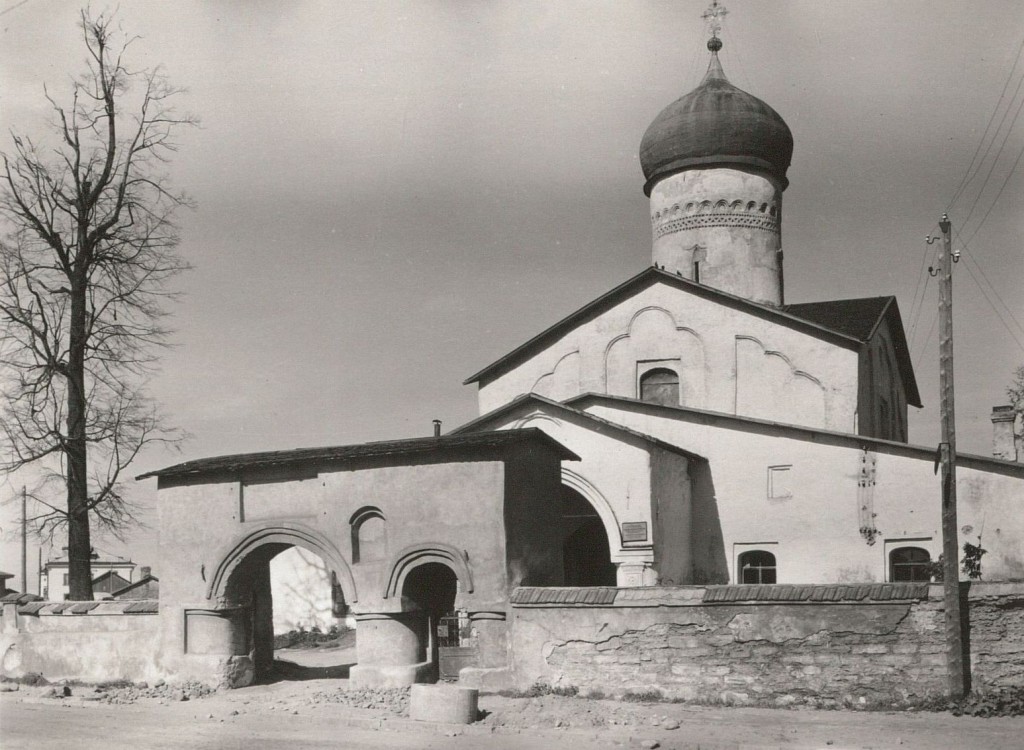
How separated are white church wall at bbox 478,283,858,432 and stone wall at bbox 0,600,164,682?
10990 mm

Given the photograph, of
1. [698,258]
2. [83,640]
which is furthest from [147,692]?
[698,258]

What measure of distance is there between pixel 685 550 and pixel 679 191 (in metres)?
10.0

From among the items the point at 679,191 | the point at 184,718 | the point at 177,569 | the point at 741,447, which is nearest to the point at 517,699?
the point at 184,718

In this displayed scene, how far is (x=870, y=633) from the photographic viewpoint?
11.6 metres

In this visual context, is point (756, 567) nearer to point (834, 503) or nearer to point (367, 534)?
point (834, 503)

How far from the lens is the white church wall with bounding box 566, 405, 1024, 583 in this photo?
18469 millimetres

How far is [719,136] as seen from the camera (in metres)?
25.9

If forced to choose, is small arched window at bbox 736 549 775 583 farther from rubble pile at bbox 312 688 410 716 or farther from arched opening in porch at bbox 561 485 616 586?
rubble pile at bbox 312 688 410 716

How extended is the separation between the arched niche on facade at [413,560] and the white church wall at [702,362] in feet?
33.7

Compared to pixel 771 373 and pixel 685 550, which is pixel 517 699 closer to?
pixel 685 550

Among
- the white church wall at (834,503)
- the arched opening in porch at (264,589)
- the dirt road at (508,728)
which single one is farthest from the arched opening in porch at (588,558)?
the dirt road at (508,728)

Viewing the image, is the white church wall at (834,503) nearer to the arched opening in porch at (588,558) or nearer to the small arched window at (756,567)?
the small arched window at (756,567)

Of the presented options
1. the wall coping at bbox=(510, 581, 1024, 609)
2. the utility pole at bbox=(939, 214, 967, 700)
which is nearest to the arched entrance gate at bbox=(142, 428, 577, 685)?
the wall coping at bbox=(510, 581, 1024, 609)

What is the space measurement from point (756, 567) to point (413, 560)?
28.3ft
